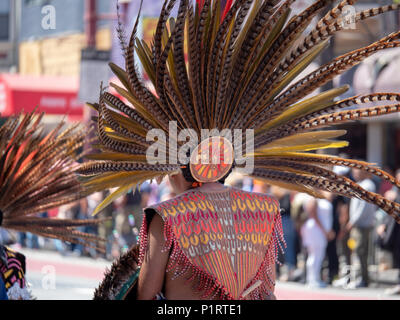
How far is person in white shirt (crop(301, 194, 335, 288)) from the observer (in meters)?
10.8

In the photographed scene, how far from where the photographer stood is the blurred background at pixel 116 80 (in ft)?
36.2

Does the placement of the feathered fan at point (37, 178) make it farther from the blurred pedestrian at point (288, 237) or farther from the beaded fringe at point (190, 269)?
the blurred pedestrian at point (288, 237)

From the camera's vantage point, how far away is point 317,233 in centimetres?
1084

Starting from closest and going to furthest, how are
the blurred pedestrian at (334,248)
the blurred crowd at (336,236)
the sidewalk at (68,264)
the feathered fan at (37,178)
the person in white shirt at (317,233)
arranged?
1. the feathered fan at (37,178)
2. the blurred crowd at (336,236)
3. the person in white shirt at (317,233)
4. the blurred pedestrian at (334,248)
5. the sidewalk at (68,264)

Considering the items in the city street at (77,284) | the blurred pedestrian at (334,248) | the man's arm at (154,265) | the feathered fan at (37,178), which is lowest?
the city street at (77,284)

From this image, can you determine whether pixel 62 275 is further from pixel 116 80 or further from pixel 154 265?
pixel 154 265

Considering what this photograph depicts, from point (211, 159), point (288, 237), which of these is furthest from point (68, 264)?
point (211, 159)

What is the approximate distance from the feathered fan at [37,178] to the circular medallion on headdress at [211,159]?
3.34 ft

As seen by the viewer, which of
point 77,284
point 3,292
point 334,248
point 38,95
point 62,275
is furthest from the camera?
point 38,95

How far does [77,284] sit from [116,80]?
10.3ft

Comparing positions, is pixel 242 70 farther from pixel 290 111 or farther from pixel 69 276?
pixel 69 276

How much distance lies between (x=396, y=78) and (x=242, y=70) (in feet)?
34.9

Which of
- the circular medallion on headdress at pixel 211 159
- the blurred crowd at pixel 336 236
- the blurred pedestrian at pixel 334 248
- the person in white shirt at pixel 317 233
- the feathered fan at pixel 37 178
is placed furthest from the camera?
the blurred pedestrian at pixel 334 248

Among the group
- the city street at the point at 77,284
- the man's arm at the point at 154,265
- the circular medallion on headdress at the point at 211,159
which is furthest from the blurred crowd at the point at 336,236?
the man's arm at the point at 154,265
